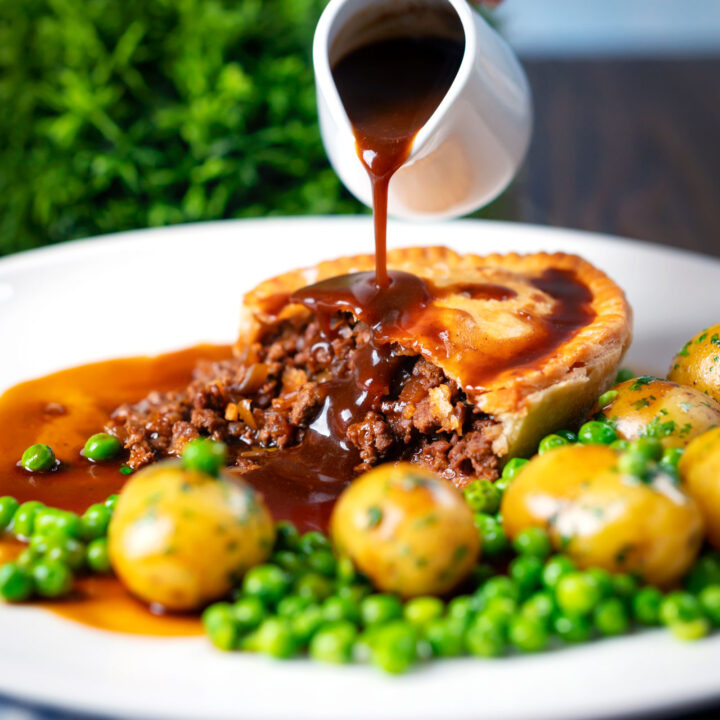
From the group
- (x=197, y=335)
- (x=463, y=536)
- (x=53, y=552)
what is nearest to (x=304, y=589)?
(x=463, y=536)

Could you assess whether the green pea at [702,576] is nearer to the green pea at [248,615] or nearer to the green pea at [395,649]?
the green pea at [395,649]

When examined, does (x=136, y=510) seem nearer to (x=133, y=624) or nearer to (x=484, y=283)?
(x=133, y=624)

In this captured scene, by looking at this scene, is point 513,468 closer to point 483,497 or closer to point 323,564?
point 483,497

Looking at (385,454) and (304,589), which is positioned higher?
(304,589)

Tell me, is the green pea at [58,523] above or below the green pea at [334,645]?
below

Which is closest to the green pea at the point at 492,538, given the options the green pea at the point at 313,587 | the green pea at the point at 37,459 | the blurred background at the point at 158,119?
the green pea at the point at 313,587

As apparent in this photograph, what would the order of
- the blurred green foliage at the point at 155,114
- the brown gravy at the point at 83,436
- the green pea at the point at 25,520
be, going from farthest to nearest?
the blurred green foliage at the point at 155,114
the green pea at the point at 25,520
the brown gravy at the point at 83,436

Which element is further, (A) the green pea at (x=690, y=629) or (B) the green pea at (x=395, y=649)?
(A) the green pea at (x=690, y=629)
